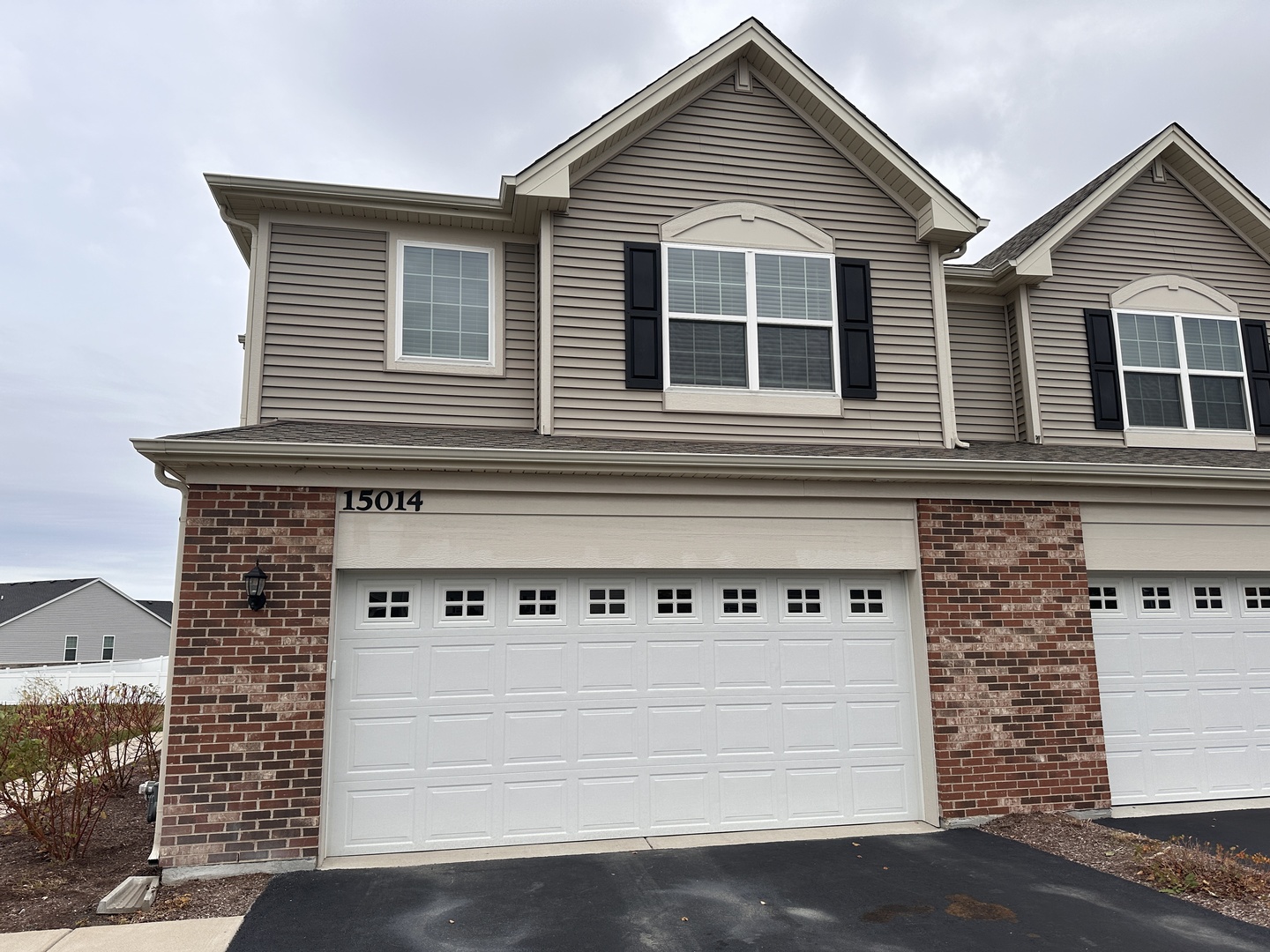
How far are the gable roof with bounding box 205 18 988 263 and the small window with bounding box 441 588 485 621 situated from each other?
409cm

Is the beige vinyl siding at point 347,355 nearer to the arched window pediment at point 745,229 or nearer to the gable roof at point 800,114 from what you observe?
the arched window pediment at point 745,229

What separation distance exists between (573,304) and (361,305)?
7.38 feet

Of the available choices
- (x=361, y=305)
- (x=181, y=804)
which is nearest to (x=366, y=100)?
(x=361, y=305)

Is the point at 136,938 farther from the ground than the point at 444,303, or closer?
closer

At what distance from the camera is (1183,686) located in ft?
28.5

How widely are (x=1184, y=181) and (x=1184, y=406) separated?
3.21 m

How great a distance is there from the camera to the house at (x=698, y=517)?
22.7 ft

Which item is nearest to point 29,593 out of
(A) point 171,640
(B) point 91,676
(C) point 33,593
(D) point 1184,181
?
(C) point 33,593

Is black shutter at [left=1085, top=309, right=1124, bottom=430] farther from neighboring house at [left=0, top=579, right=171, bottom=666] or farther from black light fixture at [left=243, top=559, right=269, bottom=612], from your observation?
neighboring house at [left=0, top=579, right=171, bottom=666]

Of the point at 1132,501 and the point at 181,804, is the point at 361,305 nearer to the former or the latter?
the point at 181,804

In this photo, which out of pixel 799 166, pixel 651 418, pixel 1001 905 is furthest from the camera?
pixel 799 166

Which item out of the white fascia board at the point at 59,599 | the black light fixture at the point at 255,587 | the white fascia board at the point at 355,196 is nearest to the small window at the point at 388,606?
the black light fixture at the point at 255,587

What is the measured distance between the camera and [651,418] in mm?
8648

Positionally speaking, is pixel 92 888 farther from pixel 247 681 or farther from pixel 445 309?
pixel 445 309
